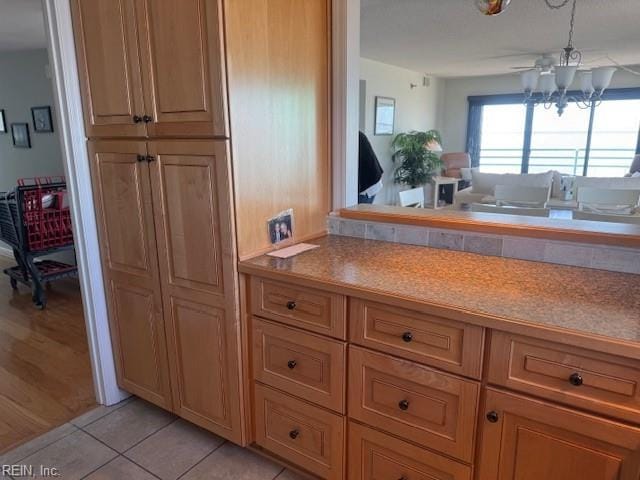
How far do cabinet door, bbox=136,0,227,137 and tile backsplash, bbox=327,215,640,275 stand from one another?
72cm

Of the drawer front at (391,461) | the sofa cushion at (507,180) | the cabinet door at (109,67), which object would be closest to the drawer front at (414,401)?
the drawer front at (391,461)

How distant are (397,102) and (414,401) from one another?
6068mm

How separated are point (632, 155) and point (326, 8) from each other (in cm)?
731

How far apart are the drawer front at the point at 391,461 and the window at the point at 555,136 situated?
23.6ft

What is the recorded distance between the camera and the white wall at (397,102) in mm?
5984

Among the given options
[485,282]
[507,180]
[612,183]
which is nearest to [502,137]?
[507,180]

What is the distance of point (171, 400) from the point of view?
1.93m

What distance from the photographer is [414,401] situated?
130 centimetres

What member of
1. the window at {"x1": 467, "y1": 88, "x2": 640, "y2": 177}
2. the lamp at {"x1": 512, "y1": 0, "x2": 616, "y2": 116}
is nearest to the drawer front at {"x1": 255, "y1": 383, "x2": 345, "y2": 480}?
the lamp at {"x1": 512, "y1": 0, "x2": 616, "y2": 116}

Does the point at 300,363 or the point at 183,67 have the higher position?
the point at 183,67

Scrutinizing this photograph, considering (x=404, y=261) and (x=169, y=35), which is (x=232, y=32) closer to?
(x=169, y=35)

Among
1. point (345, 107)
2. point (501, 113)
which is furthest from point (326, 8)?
point (501, 113)

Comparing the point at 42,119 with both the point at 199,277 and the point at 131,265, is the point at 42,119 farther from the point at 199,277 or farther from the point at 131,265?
the point at 199,277

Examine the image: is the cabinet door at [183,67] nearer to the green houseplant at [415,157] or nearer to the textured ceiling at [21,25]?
the textured ceiling at [21,25]
